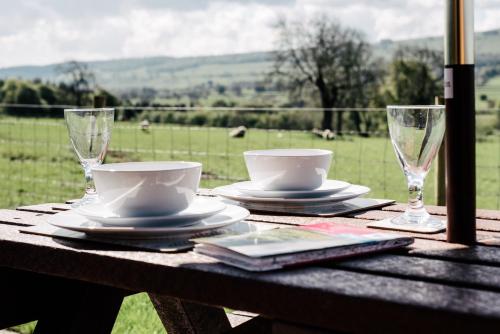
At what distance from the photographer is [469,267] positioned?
969 millimetres

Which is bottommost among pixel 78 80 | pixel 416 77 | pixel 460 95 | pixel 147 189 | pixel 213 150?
pixel 213 150

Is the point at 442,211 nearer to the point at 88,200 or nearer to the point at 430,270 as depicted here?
the point at 430,270

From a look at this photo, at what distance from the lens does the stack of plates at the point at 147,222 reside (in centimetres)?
117

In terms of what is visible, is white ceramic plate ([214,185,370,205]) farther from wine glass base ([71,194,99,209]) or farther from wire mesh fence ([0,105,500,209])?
wire mesh fence ([0,105,500,209])

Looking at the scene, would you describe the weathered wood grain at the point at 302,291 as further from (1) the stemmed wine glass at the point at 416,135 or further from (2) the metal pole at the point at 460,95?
(1) the stemmed wine glass at the point at 416,135

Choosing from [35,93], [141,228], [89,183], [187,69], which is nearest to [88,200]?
[89,183]

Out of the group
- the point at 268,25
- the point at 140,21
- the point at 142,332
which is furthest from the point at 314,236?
the point at 140,21

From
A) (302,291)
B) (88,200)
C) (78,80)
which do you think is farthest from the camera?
(78,80)

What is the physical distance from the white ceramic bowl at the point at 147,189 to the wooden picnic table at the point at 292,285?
90mm

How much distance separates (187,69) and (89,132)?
50.4 meters

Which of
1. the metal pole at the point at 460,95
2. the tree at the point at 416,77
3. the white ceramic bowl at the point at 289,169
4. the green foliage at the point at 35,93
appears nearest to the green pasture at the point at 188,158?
the white ceramic bowl at the point at 289,169

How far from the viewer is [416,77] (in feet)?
104

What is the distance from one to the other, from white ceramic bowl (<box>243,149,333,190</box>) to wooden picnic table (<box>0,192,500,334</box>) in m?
0.12

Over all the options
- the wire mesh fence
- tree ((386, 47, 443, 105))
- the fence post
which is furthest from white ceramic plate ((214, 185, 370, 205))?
tree ((386, 47, 443, 105))
